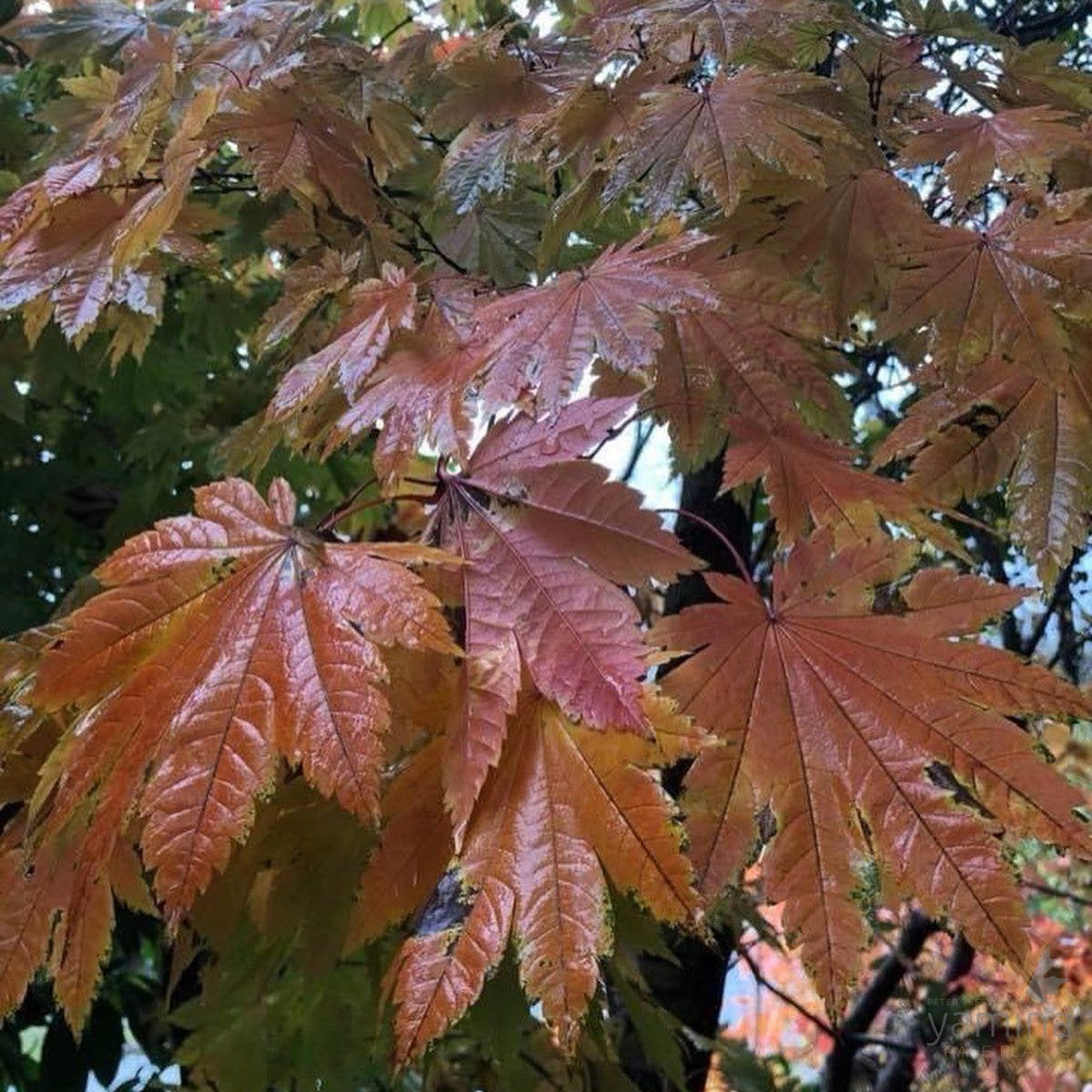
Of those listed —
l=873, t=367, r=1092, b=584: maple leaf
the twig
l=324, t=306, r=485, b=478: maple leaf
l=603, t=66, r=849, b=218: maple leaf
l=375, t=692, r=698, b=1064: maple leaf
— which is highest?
l=603, t=66, r=849, b=218: maple leaf

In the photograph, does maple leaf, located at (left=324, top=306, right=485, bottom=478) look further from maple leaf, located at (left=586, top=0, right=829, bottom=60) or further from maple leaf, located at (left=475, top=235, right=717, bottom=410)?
maple leaf, located at (left=586, top=0, right=829, bottom=60)

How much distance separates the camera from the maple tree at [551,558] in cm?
55

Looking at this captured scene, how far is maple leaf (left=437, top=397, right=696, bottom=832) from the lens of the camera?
0.54m

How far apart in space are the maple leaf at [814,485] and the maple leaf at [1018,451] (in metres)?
0.07

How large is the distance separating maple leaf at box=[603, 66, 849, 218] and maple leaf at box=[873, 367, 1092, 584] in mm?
187

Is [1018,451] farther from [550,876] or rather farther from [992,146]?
[550,876]

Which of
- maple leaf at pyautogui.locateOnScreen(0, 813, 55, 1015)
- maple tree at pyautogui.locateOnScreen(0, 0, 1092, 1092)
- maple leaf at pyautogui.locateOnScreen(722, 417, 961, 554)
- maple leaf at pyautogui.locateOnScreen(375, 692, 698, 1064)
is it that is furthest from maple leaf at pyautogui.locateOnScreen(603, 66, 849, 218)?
maple leaf at pyautogui.locateOnScreen(0, 813, 55, 1015)

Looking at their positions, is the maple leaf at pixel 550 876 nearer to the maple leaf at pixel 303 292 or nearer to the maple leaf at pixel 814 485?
the maple leaf at pixel 814 485

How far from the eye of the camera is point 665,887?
541 mm

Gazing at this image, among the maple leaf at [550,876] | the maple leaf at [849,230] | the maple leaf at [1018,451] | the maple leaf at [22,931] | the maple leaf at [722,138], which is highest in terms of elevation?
the maple leaf at [722,138]

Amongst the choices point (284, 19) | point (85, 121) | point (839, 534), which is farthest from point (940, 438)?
point (85, 121)

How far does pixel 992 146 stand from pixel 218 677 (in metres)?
0.62

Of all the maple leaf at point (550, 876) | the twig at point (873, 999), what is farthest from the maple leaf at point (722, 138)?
the twig at point (873, 999)

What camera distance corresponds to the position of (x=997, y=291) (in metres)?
0.71
